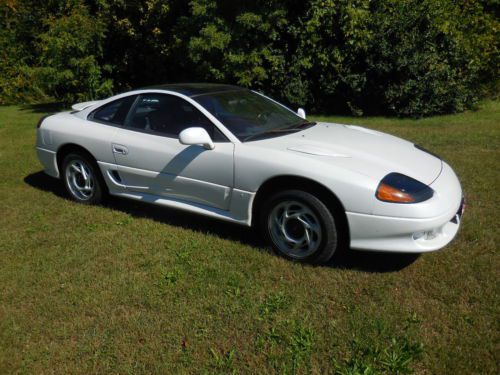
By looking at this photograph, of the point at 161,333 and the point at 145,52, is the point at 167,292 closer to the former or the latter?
the point at 161,333

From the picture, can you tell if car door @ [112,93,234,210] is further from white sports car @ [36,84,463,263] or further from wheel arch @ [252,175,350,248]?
wheel arch @ [252,175,350,248]

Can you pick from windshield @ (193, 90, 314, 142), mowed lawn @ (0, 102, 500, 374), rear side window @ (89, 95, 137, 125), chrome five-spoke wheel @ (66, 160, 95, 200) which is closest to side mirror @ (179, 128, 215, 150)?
windshield @ (193, 90, 314, 142)

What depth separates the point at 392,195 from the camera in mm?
3270

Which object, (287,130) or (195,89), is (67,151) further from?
(287,130)

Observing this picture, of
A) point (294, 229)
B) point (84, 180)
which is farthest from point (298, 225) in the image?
point (84, 180)

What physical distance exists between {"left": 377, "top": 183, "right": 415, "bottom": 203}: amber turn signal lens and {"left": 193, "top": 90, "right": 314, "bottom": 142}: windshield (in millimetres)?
1178

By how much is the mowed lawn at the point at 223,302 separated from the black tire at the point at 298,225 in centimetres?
12

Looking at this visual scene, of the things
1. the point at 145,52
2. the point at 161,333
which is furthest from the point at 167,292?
the point at 145,52

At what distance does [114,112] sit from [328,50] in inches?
275

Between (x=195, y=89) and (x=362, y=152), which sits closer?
(x=362, y=152)

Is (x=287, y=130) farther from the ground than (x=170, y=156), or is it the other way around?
(x=287, y=130)

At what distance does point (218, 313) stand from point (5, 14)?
1541 cm

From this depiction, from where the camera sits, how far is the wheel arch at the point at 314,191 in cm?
344

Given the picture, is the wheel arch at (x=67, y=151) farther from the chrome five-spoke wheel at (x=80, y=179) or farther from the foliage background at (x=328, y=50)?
the foliage background at (x=328, y=50)
